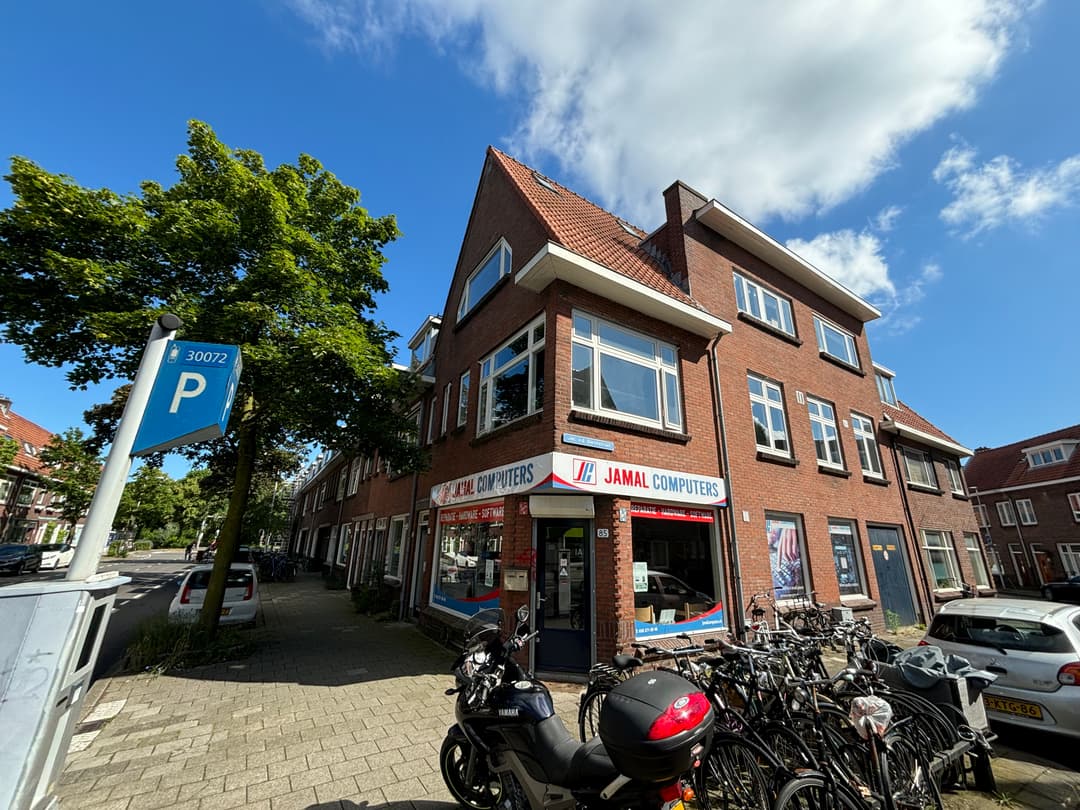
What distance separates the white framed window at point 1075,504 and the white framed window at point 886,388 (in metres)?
21.8

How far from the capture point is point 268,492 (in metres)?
36.1

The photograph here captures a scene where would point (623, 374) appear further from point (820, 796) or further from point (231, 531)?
point (231, 531)

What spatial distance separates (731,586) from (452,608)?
5557 millimetres

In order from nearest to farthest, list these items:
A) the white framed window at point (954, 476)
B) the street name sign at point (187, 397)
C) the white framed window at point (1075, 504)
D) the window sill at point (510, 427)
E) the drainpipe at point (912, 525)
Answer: the street name sign at point (187, 397)
the window sill at point (510, 427)
the drainpipe at point (912, 525)
the white framed window at point (954, 476)
the white framed window at point (1075, 504)

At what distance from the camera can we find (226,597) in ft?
31.5

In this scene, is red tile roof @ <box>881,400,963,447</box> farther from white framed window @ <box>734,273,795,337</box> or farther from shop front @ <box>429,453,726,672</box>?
shop front @ <box>429,453,726,672</box>

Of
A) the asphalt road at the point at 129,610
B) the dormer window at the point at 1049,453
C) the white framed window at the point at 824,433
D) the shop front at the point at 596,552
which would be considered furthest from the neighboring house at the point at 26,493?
the dormer window at the point at 1049,453

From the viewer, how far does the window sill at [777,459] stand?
9516 millimetres

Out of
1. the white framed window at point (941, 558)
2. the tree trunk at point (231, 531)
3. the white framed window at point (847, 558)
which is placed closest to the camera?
the tree trunk at point (231, 531)

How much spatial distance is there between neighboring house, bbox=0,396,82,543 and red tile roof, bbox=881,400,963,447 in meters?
51.7

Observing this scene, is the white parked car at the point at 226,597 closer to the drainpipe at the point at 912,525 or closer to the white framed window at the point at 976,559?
the drainpipe at the point at 912,525

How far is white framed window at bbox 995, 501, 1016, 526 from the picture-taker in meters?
30.0

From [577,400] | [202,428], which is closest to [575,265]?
[577,400]

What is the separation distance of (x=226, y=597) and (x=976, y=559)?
2286cm
